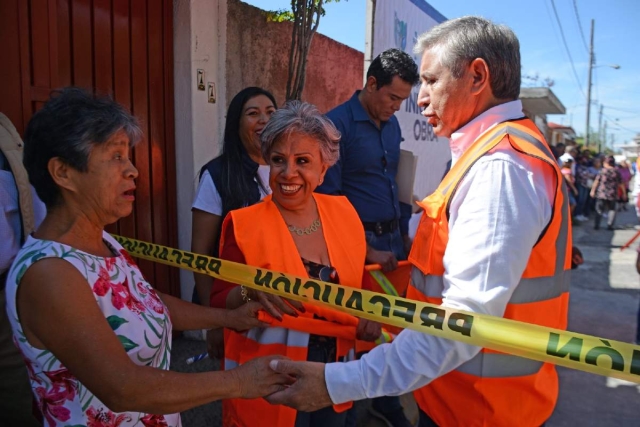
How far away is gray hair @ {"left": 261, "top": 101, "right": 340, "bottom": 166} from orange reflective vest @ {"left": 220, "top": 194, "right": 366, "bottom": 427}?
0.92 ft

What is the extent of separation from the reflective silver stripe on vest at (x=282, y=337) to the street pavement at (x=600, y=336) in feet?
5.16

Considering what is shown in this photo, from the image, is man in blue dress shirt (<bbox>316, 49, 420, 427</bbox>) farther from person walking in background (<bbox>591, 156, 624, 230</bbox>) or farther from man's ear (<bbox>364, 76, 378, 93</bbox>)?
person walking in background (<bbox>591, 156, 624, 230</bbox>)

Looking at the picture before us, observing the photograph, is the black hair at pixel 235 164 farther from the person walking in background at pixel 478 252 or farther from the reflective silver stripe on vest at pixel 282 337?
the person walking in background at pixel 478 252

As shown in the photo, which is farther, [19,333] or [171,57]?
[171,57]

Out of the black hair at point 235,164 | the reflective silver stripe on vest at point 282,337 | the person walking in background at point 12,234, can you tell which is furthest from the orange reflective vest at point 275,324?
the person walking in background at point 12,234

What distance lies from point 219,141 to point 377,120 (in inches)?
59.3

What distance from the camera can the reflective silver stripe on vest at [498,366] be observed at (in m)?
1.43

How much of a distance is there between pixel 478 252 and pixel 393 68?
213 cm

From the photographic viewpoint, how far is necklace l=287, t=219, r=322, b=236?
2051mm


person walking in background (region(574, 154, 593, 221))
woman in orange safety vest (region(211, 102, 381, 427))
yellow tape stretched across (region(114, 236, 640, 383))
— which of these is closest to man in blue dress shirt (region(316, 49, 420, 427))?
woman in orange safety vest (region(211, 102, 381, 427))

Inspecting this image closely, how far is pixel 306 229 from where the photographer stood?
6.85 ft

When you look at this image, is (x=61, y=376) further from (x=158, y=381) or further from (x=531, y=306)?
(x=531, y=306)

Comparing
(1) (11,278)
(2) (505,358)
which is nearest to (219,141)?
(1) (11,278)

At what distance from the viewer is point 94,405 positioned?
1.48 m
